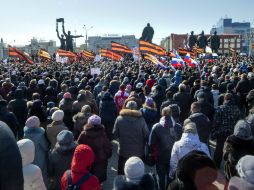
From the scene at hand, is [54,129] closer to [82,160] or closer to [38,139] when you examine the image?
[38,139]

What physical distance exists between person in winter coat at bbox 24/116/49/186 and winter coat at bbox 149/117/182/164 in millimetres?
1758

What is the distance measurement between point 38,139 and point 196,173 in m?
3.50

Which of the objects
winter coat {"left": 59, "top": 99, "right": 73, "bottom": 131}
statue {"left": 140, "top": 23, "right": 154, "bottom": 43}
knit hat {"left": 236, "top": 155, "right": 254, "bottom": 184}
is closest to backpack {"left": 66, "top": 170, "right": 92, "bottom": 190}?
knit hat {"left": 236, "top": 155, "right": 254, "bottom": 184}

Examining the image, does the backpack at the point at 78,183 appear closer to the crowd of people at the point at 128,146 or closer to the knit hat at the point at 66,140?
the crowd of people at the point at 128,146

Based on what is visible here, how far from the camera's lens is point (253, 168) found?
3479 millimetres

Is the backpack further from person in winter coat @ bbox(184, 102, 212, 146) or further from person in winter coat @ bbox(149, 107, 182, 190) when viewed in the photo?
person in winter coat @ bbox(184, 102, 212, 146)

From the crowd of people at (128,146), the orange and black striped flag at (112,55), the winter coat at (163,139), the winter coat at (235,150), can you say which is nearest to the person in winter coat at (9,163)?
the crowd of people at (128,146)

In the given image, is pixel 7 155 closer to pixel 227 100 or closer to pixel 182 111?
pixel 227 100

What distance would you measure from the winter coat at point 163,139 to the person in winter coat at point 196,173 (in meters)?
2.93

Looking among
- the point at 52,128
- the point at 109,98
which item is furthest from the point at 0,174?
the point at 109,98

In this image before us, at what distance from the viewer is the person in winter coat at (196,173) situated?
3.30m

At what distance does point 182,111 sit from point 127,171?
6.78 meters

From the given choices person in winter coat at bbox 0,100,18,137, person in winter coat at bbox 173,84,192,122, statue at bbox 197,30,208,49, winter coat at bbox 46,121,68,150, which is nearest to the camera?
winter coat at bbox 46,121,68,150

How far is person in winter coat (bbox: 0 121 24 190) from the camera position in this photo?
7.54 feet
